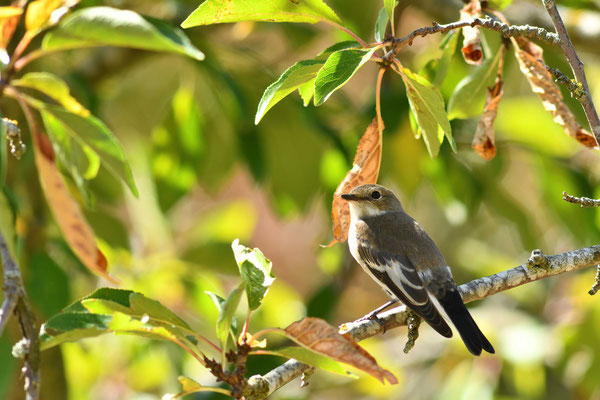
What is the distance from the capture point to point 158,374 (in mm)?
4738

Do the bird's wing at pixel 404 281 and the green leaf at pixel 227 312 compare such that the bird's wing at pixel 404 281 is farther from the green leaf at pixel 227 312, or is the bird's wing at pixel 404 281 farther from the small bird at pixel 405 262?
the green leaf at pixel 227 312

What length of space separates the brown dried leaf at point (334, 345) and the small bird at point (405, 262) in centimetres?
106

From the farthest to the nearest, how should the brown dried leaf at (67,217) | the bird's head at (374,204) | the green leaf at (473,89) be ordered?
the bird's head at (374,204)
the green leaf at (473,89)
the brown dried leaf at (67,217)

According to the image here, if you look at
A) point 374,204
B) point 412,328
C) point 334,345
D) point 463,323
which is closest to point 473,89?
point 412,328

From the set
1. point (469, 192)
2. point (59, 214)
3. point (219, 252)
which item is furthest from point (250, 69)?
point (59, 214)

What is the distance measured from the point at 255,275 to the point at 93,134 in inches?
23.2

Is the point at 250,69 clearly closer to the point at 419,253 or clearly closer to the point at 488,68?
the point at 419,253

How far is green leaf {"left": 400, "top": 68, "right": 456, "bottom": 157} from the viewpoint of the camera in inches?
70.9

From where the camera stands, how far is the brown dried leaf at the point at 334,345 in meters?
1.57

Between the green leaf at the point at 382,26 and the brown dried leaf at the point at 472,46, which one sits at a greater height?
the green leaf at the point at 382,26

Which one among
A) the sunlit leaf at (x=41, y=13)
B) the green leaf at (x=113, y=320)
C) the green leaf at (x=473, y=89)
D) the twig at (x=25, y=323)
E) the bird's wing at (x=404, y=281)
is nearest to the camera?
the twig at (x=25, y=323)

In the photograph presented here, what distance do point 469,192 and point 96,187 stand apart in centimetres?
189

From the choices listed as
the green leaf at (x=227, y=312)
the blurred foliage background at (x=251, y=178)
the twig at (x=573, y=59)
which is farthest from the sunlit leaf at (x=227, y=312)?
the blurred foliage background at (x=251, y=178)

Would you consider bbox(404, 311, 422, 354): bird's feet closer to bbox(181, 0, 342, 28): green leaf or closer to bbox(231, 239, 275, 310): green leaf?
bbox(231, 239, 275, 310): green leaf
